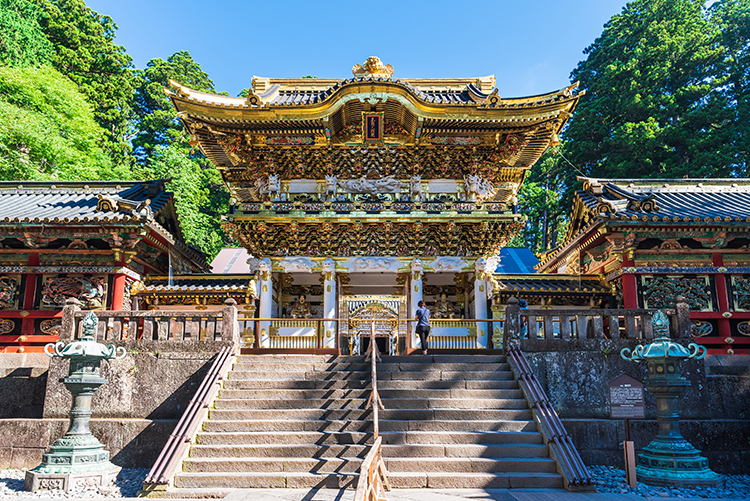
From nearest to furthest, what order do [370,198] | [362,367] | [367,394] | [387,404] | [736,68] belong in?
[387,404] → [367,394] → [362,367] → [370,198] → [736,68]

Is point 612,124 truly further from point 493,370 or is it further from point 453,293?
point 493,370

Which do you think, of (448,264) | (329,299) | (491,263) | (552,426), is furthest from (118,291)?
(552,426)

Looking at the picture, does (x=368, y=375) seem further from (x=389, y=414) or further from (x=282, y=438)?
(x=282, y=438)

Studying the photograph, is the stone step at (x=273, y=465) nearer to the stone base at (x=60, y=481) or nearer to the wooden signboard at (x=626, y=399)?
the stone base at (x=60, y=481)

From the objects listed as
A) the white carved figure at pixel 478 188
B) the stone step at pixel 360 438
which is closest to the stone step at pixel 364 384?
the stone step at pixel 360 438

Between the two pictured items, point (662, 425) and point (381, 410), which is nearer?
point (662, 425)

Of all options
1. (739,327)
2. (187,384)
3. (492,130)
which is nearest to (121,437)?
(187,384)

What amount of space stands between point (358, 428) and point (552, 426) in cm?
339

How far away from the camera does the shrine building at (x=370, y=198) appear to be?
14961 mm

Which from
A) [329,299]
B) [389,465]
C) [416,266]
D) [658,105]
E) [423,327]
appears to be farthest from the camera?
[658,105]

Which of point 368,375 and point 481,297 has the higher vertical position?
point 481,297

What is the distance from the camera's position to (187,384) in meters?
9.98

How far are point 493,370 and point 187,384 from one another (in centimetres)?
644

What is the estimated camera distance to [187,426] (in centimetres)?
845
